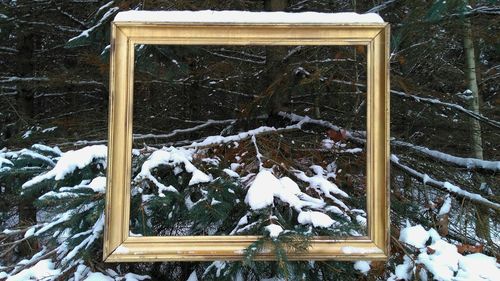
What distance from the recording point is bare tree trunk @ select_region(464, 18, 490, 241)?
95.2 inches

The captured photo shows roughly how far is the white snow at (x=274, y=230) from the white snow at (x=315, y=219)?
121 millimetres

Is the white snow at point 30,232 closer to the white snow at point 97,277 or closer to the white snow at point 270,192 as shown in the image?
the white snow at point 97,277

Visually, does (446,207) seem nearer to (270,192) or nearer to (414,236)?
(414,236)

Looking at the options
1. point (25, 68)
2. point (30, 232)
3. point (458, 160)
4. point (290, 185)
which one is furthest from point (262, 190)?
point (25, 68)

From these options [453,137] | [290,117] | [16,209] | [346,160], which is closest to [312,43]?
[346,160]

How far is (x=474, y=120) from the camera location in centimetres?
342

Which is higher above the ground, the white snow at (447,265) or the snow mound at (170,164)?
the snow mound at (170,164)

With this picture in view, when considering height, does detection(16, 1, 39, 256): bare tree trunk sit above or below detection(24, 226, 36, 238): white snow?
above

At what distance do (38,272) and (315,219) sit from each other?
46.8 inches

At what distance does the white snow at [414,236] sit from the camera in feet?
6.42

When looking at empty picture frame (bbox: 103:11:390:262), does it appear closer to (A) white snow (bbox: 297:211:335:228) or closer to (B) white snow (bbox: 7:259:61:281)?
(A) white snow (bbox: 297:211:335:228)

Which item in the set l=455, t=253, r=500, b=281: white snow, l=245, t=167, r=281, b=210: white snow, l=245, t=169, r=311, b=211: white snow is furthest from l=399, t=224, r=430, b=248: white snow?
l=245, t=167, r=281, b=210: white snow

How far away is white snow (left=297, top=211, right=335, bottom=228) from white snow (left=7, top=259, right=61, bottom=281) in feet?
3.44

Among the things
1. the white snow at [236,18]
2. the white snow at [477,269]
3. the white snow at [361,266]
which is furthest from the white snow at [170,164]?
the white snow at [477,269]
